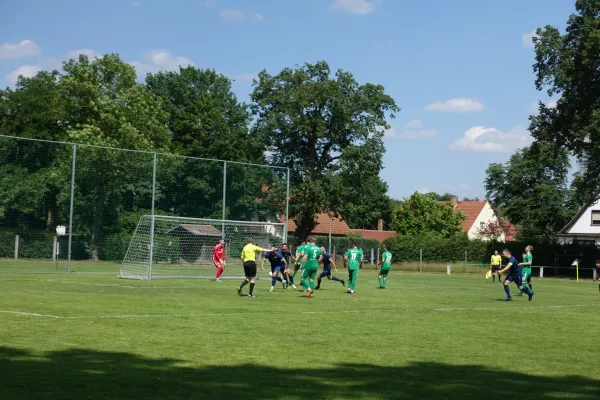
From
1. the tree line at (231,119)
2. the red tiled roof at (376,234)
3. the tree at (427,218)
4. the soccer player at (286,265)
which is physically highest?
the tree line at (231,119)

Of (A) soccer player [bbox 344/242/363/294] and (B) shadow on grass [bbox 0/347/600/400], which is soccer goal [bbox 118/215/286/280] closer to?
(A) soccer player [bbox 344/242/363/294]

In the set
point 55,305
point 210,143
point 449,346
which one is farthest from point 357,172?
point 449,346

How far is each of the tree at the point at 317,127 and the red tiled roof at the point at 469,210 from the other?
48.9 m

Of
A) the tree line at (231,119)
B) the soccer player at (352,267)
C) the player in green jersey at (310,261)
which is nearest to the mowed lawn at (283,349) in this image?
the player in green jersey at (310,261)

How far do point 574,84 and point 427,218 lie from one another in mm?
49432

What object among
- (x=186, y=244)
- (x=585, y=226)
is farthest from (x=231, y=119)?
(x=186, y=244)

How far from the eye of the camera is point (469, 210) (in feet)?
407

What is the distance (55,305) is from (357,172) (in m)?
53.5

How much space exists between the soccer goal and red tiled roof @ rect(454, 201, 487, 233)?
80851mm

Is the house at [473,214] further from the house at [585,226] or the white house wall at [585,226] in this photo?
the white house wall at [585,226]

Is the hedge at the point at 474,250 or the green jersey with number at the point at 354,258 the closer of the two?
the green jersey with number at the point at 354,258

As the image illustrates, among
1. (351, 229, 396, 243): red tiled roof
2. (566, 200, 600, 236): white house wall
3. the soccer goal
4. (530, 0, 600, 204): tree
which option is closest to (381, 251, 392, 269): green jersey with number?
the soccer goal

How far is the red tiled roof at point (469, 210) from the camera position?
395 feet

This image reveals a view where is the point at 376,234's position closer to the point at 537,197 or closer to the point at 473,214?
the point at 473,214
